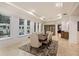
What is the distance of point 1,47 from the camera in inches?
140

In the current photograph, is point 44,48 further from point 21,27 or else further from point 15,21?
point 15,21

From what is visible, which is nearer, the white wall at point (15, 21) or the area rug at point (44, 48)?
the white wall at point (15, 21)

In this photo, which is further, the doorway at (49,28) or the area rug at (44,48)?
the area rug at (44,48)

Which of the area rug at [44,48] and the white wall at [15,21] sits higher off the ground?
the white wall at [15,21]

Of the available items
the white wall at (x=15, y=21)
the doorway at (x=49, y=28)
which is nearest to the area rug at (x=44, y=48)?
the white wall at (x=15, y=21)

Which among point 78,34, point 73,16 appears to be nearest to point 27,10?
point 73,16

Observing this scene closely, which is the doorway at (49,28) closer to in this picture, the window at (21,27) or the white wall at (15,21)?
the white wall at (15,21)

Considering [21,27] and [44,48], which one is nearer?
[21,27]

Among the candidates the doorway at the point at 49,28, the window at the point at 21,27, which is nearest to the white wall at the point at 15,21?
the window at the point at 21,27

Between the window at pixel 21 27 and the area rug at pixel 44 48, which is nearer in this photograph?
the window at pixel 21 27

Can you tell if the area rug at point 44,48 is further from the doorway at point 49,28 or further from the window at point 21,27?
the doorway at point 49,28

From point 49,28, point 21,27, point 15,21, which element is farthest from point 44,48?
point 15,21

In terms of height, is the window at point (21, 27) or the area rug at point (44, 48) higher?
the window at point (21, 27)

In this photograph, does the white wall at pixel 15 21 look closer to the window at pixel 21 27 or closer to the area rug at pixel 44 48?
the window at pixel 21 27
